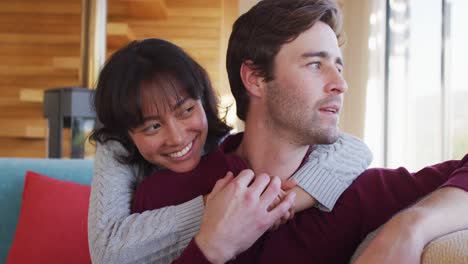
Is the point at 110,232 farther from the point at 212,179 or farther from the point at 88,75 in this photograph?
the point at 88,75

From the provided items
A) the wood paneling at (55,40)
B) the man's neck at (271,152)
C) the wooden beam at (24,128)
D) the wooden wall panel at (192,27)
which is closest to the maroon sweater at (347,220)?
the man's neck at (271,152)

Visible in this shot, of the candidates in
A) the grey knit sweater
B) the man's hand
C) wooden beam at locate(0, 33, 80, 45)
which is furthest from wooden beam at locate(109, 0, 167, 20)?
the man's hand

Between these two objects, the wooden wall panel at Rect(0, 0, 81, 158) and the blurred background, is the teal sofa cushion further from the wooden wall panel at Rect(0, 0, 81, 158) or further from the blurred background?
the wooden wall panel at Rect(0, 0, 81, 158)

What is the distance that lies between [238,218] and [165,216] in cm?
21

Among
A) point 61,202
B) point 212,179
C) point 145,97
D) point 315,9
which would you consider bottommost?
point 61,202

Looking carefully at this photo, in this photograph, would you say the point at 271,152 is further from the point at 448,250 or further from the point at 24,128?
the point at 24,128

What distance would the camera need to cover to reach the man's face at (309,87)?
1.19 meters

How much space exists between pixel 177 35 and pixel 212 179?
15.8 feet

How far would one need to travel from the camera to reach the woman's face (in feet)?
4.27

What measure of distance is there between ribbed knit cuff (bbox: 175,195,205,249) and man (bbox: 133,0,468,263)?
9 cm

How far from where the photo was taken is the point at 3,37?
18.8 ft

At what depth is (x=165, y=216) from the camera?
1.19 meters

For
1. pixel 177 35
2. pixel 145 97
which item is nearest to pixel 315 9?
pixel 145 97

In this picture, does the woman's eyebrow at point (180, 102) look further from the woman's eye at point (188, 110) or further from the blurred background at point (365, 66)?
the blurred background at point (365, 66)
